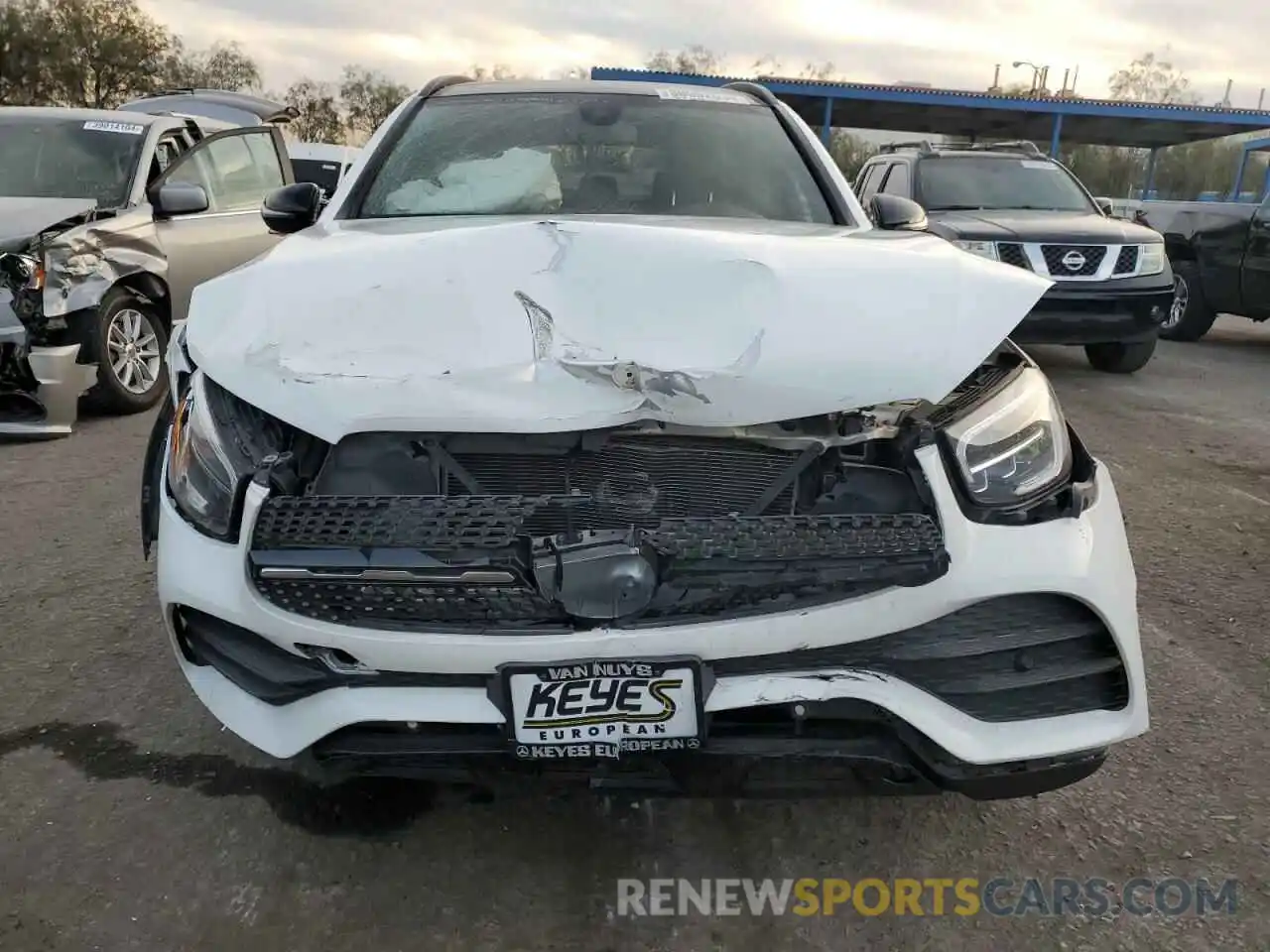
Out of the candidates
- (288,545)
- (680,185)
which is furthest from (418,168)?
(288,545)

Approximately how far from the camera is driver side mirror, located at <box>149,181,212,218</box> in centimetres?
555

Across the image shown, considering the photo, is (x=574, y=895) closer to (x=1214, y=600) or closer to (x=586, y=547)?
(x=586, y=547)

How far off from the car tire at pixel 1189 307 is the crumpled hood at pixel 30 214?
29.3 feet

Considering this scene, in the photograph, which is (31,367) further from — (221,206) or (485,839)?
(485,839)

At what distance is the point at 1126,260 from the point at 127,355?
259 inches

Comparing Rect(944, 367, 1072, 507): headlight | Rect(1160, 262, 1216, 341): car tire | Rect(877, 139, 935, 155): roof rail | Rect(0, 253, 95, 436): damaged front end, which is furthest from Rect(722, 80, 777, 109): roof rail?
Rect(1160, 262, 1216, 341): car tire

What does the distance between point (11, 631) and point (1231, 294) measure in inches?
377

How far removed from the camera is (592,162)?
126 inches

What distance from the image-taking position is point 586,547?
5.42 ft

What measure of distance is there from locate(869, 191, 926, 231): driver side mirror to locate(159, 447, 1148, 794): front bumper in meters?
1.65

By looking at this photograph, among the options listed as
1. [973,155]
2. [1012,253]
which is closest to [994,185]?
[973,155]

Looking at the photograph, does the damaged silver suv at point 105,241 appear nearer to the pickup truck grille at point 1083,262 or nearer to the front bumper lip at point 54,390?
the front bumper lip at point 54,390

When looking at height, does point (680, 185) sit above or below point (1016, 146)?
above

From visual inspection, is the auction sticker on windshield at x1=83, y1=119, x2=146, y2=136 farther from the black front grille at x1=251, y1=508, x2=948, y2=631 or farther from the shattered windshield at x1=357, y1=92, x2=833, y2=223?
the black front grille at x1=251, y1=508, x2=948, y2=631
